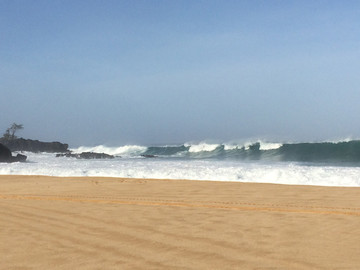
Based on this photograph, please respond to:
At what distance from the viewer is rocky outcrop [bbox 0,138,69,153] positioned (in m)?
54.6

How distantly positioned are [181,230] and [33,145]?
2124 inches

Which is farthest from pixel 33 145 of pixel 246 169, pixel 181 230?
pixel 181 230

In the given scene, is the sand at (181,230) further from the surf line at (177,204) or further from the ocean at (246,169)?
the ocean at (246,169)

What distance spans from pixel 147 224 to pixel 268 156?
28643 millimetres

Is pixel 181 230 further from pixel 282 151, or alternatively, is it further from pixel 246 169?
pixel 282 151

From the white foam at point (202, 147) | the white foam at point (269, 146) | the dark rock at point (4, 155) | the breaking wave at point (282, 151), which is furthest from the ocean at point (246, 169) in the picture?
the white foam at point (202, 147)

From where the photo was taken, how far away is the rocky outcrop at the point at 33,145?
179 feet

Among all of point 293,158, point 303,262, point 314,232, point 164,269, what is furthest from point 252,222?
point 293,158

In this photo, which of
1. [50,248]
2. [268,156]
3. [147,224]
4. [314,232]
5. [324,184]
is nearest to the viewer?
[50,248]

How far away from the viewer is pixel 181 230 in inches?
207

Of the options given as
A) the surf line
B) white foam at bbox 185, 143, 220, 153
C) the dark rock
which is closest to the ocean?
the surf line

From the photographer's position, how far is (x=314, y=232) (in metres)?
5.16

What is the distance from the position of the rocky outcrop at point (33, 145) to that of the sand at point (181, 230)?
47.8 meters

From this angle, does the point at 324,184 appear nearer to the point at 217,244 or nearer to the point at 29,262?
the point at 217,244
